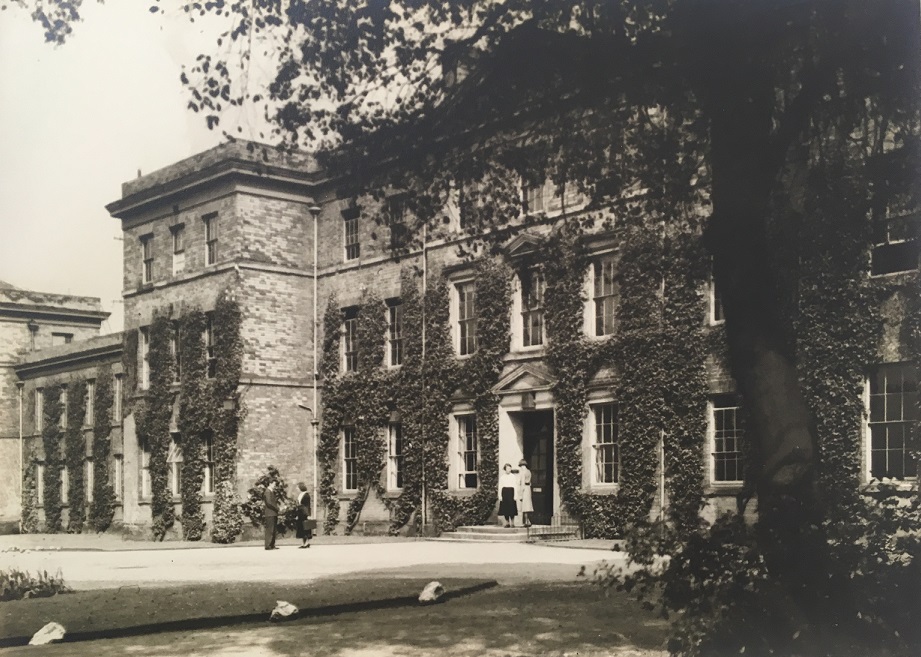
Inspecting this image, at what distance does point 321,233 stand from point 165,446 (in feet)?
16.3

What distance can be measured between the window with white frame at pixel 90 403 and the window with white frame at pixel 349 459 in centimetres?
473

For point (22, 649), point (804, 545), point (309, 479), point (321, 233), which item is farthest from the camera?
point (309, 479)

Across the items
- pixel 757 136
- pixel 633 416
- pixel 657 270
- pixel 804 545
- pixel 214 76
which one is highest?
pixel 214 76

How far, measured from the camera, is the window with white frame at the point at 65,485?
15.4 meters

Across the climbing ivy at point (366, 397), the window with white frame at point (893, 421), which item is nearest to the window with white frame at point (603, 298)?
the window with white frame at point (893, 421)

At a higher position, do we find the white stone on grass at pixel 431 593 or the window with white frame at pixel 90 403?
the window with white frame at pixel 90 403

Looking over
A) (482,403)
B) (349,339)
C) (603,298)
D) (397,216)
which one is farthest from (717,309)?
(349,339)

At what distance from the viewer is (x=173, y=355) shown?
17.0m

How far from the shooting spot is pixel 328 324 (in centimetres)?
1598

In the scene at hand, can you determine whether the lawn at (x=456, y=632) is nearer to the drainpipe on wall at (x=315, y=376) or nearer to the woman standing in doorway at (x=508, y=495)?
the woman standing in doorway at (x=508, y=495)

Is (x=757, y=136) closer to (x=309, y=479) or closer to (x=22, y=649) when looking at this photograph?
(x=22, y=649)

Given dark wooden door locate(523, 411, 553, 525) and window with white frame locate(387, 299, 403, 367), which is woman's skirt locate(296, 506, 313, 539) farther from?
dark wooden door locate(523, 411, 553, 525)

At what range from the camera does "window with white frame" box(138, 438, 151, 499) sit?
18516 mm

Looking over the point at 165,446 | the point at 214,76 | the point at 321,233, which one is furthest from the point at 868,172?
the point at 165,446
